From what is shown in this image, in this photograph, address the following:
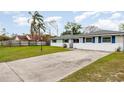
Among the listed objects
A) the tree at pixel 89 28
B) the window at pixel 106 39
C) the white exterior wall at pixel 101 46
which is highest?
the tree at pixel 89 28

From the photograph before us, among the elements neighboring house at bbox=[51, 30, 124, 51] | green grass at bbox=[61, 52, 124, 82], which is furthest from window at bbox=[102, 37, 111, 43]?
green grass at bbox=[61, 52, 124, 82]

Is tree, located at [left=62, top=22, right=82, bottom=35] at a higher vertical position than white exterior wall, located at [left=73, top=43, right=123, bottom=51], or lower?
higher

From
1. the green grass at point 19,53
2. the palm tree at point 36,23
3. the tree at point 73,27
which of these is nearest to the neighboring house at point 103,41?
the green grass at point 19,53

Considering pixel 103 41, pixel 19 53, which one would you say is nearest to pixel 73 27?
pixel 103 41

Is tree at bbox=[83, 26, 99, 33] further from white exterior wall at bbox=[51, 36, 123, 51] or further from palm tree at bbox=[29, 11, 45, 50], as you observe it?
white exterior wall at bbox=[51, 36, 123, 51]

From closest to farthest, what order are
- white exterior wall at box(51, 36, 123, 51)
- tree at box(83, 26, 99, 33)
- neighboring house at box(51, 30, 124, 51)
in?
white exterior wall at box(51, 36, 123, 51), neighboring house at box(51, 30, 124, 51), tree at box(83, 26, 99, 33)

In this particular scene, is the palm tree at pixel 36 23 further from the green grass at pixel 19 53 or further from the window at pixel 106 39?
the window at pixel 106 39

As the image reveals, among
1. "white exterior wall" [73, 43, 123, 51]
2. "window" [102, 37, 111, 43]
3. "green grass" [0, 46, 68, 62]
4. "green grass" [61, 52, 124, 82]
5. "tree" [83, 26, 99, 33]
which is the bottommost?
"green grass" [0, 46, 68, 62]

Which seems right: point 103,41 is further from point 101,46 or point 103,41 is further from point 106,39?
point 101,46

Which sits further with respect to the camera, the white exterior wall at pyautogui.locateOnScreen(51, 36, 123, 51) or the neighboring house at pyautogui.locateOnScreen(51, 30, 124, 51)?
the neighboring house at pyautogui.locateOnScreen(51, 30, 124, 51)

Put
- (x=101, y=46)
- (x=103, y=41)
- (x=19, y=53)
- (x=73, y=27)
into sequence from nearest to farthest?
(x=19, y=53) < (x=101, y=46) < (x=103, y=41) < (x=73, y=27)
